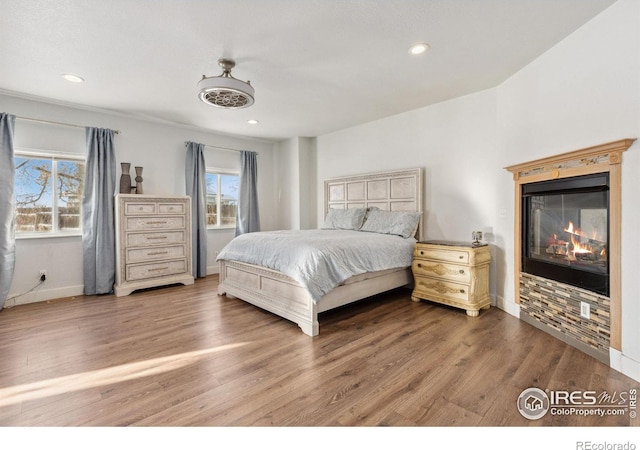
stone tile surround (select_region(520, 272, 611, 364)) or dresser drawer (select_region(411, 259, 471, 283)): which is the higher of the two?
dresser drawer (select_region(411, 259, 471, 283))

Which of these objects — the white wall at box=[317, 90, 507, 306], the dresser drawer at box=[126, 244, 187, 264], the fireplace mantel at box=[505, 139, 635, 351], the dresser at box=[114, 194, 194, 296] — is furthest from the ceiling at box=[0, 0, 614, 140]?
the dresser drawer at box=[126, 244, 187, 264]

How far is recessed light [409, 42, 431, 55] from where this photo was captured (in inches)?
103

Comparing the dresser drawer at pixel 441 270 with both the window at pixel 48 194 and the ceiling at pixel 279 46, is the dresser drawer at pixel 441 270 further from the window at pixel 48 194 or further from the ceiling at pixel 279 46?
the window at pixel 48 194

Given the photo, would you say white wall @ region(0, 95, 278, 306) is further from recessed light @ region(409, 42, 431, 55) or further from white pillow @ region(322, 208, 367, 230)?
recessed light @ region(409, 42, 431, 55)

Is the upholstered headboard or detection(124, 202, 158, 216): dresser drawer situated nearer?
detection(124, 202, 158, 216): dresser drawer

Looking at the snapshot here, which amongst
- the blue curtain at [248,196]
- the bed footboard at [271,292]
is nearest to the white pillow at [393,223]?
the bed footboard at [271,292]

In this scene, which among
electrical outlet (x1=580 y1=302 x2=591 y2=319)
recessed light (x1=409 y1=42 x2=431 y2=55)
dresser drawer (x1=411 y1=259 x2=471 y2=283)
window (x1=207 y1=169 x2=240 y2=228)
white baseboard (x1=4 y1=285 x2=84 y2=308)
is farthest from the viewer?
window (x1=207 y1=169 x2=240 y2=228)

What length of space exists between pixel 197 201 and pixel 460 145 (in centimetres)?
412

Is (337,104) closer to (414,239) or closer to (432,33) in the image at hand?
(432,33)

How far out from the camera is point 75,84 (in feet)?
11.0

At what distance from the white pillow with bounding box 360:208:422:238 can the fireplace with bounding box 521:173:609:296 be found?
128cm

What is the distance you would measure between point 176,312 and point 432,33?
3.69 m
